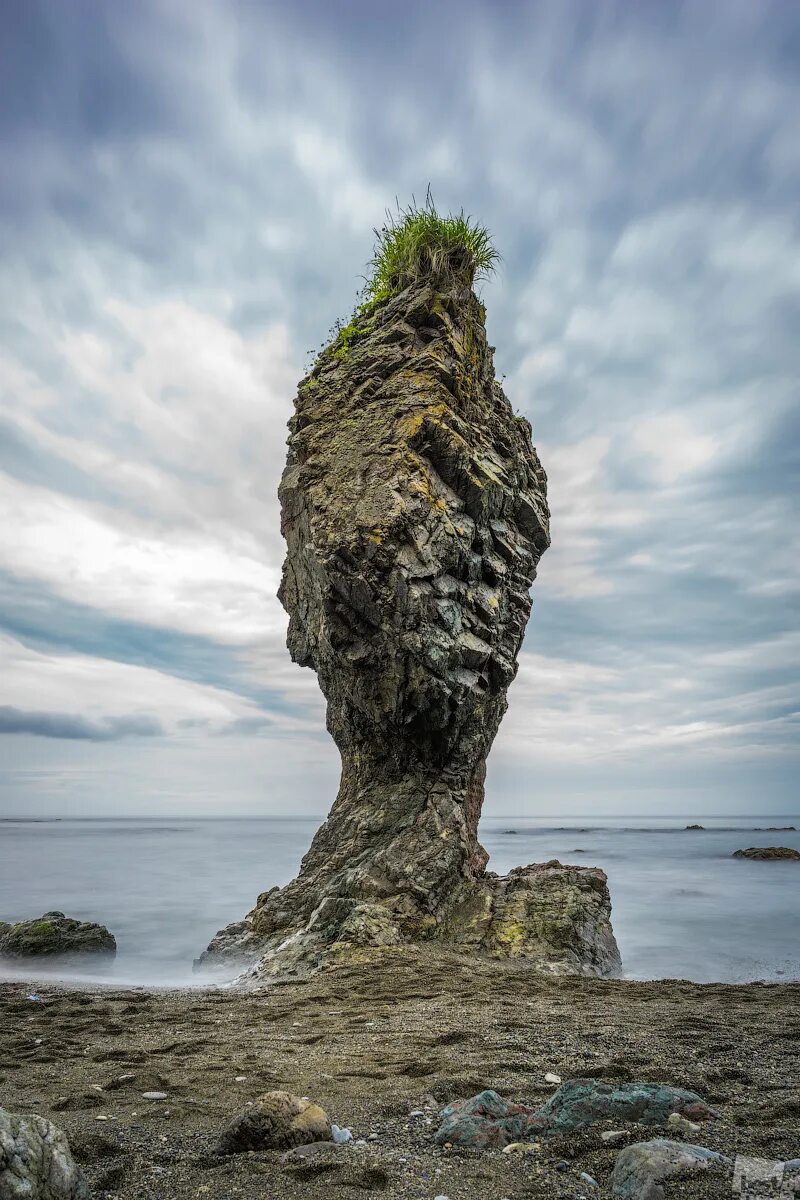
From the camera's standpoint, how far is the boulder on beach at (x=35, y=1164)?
2629 mm

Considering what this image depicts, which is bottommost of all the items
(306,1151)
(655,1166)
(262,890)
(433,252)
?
(262,890)

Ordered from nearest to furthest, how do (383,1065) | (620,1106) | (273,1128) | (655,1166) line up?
(655,1166)
(273,1128)
(620,1106)
(383,1065)

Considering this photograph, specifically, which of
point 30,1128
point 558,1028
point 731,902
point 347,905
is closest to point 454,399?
point 347,905

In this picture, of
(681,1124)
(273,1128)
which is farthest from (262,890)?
A: (681,1124)

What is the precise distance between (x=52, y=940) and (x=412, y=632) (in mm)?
9802

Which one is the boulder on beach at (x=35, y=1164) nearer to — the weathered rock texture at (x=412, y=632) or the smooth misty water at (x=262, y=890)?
the weathered rock texture at (x=412, y=632)

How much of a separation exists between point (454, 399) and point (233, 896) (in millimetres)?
17542

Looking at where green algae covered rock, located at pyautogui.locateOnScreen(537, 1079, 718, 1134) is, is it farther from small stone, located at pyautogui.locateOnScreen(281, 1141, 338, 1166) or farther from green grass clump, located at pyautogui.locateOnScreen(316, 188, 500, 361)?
green grass clump, located at pyautogui.locateOnScreen(316, 188, 500, 361)

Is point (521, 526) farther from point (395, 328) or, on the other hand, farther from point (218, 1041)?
point (218, 1041)

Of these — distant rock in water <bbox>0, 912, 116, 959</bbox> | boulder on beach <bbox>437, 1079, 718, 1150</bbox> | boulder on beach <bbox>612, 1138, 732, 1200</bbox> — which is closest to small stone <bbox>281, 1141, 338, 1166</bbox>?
boulder on beach <bbox>437, 1079, 718, 1150</bbox>

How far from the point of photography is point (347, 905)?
426 inches

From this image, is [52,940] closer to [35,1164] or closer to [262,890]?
[262,890]

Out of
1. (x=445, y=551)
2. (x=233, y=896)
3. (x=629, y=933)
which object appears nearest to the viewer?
(x=445, y=551)

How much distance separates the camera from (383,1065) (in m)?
5.36
